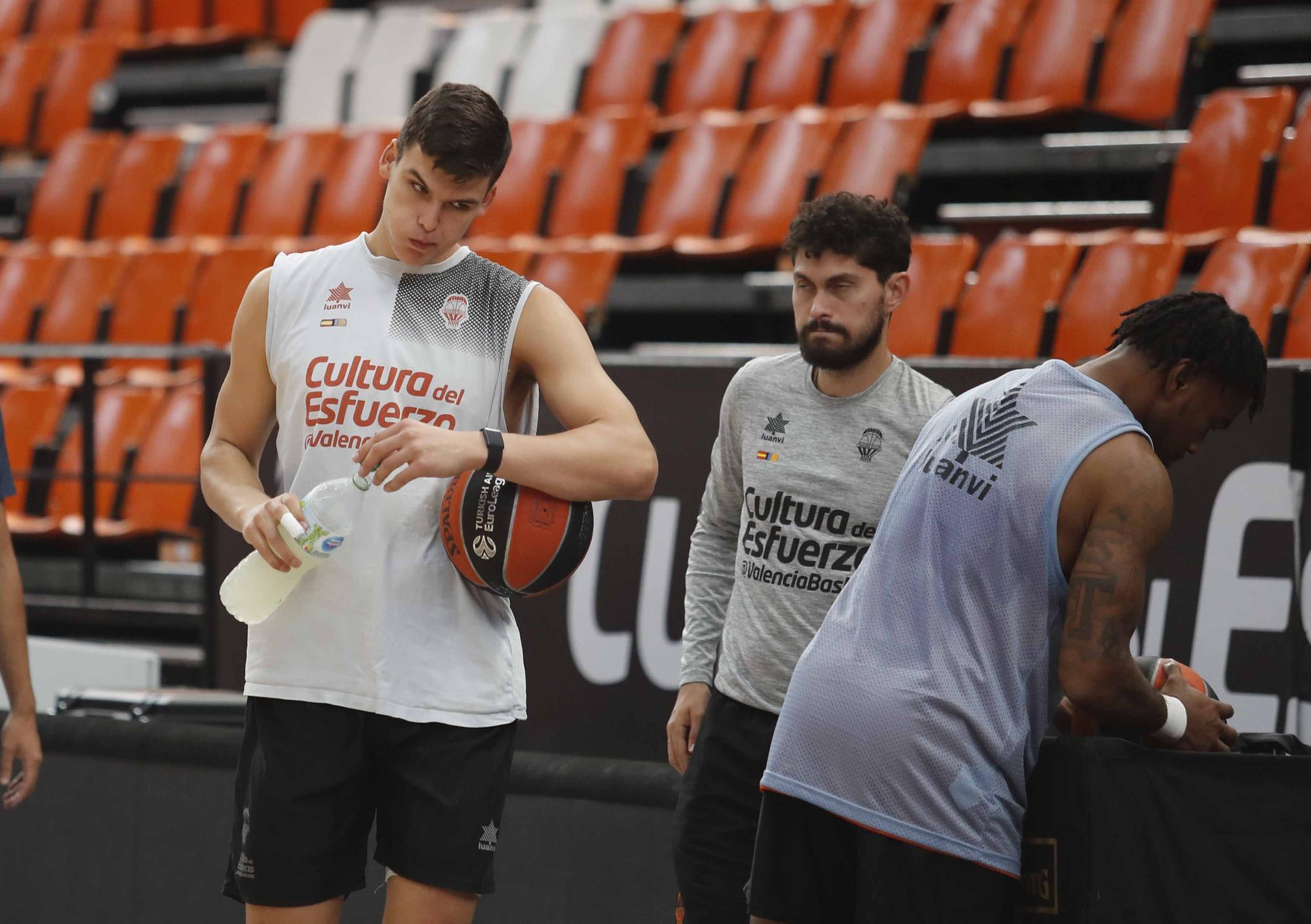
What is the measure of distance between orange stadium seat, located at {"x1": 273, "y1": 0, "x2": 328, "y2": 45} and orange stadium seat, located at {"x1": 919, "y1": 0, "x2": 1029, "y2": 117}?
5.68m

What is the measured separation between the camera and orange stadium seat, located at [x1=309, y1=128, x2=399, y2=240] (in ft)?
31.3

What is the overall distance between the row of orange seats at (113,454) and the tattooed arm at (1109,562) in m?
5.52

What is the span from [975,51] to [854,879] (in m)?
6.97

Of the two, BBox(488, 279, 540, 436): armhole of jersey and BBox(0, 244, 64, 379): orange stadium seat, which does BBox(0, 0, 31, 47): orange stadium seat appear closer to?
BBox(0, 244, 64, 379): orange stadium seat

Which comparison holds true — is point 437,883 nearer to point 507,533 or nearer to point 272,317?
point 507,533

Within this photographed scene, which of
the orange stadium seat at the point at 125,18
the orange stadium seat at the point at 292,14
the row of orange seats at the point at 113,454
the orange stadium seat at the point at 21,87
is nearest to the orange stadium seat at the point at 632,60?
the orange stadium seat at the point at 292,14

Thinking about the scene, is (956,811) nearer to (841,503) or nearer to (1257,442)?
(841,503)

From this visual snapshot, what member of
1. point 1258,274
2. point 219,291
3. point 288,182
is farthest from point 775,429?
point 288,182

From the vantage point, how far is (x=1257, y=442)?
12.3ft

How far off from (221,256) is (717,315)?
3.06 meters

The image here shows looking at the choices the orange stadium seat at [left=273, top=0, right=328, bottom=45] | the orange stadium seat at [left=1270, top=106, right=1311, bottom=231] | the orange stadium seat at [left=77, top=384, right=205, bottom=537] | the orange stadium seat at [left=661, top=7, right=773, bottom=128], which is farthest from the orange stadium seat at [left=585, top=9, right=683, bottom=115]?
the orange stadium seat at [left=1270, top=106, right=1311, bottom=231]

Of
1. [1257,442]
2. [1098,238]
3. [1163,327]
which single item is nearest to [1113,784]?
[1163,327]

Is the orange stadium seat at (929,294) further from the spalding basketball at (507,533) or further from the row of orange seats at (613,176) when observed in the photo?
the spalding basketball at (507,533)

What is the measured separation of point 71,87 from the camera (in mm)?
11906
